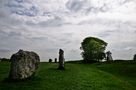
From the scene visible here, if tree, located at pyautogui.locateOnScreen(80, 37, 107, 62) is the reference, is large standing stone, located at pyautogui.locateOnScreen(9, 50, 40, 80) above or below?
below

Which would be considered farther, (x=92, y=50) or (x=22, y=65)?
(x=92, y=50)

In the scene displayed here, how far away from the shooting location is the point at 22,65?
30359 millimetres

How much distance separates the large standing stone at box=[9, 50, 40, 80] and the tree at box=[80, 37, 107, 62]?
77.9m

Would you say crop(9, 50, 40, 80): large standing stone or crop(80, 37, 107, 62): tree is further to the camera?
crop(80, 37, 107, 62): tree

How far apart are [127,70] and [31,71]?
32591mm

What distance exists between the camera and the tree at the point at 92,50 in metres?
109

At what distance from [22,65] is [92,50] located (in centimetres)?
8250

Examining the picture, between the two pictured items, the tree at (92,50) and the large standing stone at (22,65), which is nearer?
the large standing stone at (22,65)

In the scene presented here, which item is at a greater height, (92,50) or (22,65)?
(92,50)

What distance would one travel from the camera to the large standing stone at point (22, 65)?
2986 cm

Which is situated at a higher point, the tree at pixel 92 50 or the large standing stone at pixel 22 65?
the tree at pixel 92 50

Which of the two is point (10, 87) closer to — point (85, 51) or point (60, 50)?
point (60, 50)

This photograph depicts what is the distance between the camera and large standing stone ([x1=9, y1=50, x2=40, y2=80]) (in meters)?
29.9

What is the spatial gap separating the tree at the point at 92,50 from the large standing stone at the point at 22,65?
77945 mm
